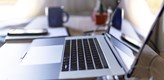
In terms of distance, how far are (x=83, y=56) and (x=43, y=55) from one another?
17 centimetres

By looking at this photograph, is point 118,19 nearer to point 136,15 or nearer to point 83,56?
point 136,15

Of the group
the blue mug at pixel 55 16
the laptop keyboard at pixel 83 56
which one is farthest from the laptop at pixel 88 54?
the blue mug at pixel 55 16

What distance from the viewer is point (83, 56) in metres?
0.94

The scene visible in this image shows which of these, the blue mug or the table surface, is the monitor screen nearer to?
the table surface

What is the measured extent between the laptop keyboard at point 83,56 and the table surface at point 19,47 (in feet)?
0.48

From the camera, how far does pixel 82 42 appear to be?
3.88ft

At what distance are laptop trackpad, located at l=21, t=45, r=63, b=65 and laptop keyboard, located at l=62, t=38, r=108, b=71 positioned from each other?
0.11 ft

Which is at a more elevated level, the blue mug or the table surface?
the blue mug

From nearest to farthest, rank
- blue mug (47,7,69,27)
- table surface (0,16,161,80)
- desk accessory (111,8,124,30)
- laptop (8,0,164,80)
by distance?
laptop (8,0,164,80), table surface (0,16,161,80), desk accessory (111,8,124,30), blue mug (47,7,69,27)

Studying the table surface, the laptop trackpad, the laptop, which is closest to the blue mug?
the table surface

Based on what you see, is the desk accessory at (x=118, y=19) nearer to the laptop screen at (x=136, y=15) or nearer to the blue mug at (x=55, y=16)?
the laptop screen at (x=136, y=15)

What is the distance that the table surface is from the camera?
35.4 inches

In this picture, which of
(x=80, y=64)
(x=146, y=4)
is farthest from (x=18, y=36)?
(x=146, y=4)

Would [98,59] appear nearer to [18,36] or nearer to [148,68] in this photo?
[148,68]
